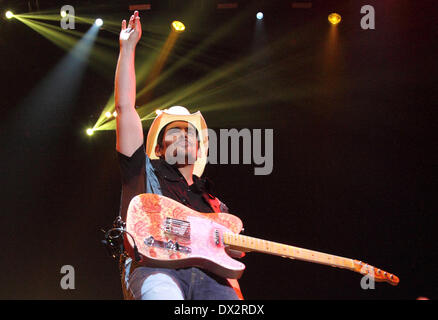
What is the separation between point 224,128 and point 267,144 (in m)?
0.64

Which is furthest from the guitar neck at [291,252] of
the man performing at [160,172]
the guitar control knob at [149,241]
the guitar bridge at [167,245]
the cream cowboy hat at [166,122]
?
the cream cowboy hat at [166,122]

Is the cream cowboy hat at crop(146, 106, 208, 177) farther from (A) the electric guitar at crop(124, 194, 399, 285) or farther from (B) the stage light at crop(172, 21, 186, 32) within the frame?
(B) the stage light at crop(172, 21, 186, 32)

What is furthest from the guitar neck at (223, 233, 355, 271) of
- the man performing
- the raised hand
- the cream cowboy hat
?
the raised hand

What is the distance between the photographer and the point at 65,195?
4895 millimetres

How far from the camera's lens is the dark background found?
4684mm

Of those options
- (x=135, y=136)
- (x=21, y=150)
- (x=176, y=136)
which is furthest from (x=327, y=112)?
(x=21, y=150)

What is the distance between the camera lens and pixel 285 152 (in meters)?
5.18

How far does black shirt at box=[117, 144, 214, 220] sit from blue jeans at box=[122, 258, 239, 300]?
1.44 ft

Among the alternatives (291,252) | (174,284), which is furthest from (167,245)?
(291,252)

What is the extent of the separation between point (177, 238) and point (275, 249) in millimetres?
836

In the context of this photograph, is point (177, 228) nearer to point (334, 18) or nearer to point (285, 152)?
point (285, 152)

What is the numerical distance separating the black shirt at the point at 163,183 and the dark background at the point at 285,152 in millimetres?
2202

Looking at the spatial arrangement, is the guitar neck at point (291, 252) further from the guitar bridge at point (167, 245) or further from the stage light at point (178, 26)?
the stage light at point (178, 26)

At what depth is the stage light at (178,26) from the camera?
529 cm
